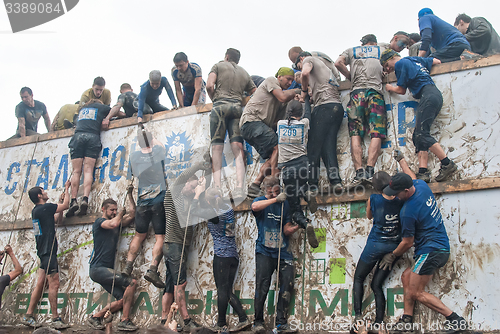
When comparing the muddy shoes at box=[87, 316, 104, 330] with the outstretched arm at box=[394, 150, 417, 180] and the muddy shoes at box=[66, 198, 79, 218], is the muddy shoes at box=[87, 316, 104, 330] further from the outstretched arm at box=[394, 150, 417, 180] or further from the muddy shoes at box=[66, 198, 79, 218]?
the outstretched arm at box=[394, 150, 417, 180]

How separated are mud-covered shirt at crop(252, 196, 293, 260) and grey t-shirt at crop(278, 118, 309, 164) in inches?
28.6

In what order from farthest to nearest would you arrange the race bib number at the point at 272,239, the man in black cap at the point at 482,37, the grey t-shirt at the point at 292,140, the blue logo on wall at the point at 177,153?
the blue logo on wall at the point at 177,153 → the man in black cap at the point at 482,37 → the grey t-shirt at the point at 292,140 → the race bib number at the point at 272,239

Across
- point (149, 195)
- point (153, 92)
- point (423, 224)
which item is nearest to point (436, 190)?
point (423, 224)

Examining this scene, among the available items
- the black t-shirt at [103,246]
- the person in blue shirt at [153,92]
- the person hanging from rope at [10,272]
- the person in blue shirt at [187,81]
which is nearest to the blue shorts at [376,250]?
the black t-shirt at [103,246]

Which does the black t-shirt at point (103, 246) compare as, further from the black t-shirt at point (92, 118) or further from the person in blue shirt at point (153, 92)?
the person in blue shirt at point (153, 92)

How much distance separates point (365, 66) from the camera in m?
7.44

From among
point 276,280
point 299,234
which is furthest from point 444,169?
point 276,280

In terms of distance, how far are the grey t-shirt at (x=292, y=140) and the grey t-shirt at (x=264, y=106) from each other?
71 cm

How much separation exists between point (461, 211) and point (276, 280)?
2770 mm

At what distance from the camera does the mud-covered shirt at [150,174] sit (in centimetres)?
820

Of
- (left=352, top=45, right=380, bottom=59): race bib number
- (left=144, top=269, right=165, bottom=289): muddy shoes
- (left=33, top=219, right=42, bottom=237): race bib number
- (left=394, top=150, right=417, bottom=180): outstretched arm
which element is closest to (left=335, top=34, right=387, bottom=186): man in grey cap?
(left=352, top=45, right=380, bottom=59): race bib number

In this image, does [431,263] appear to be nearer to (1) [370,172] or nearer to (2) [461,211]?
(2) [461,211]

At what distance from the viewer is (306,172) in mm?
6887

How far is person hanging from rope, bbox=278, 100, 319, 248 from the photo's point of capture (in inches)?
268
